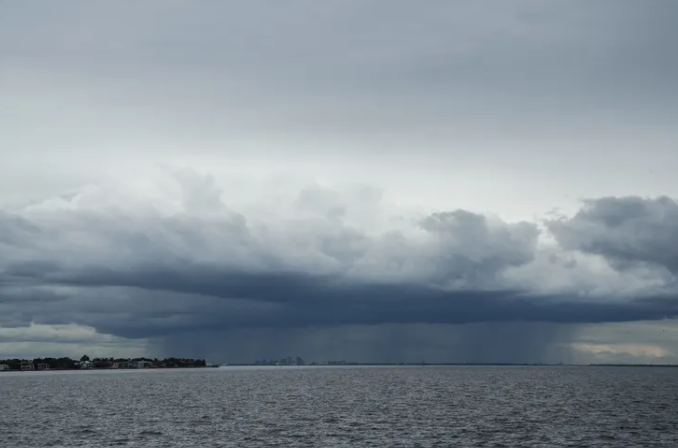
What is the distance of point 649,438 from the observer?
90812 millimetres

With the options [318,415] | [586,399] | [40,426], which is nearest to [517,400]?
[586,399]

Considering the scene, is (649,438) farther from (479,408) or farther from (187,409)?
(187,409)

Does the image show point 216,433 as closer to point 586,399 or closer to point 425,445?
point 425,445

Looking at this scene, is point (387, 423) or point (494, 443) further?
point (387, 423)

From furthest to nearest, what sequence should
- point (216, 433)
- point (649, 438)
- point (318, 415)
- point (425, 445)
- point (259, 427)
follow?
1. point (318, 415)
2. point (259, 427)
3. point (216, 433)
4. point (649, 438)
5. point (425, 445)

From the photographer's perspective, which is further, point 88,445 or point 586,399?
point 586,399

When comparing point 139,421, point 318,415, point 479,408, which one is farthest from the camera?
point 479,408

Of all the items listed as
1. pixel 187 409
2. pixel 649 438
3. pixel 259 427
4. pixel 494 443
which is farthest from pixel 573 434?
pixel 187 409

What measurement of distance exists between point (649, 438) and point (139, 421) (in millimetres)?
73511

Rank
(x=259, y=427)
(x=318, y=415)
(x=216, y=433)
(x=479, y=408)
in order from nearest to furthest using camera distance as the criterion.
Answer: (x=216, y=433), (x=259, y=427), (x=318, y=415), (x=479, y=408)

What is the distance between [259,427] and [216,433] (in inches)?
333

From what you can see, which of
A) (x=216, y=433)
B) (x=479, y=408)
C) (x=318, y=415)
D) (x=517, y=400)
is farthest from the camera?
(x=517, y=400)

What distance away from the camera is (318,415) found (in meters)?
122

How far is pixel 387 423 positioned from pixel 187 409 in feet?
155
